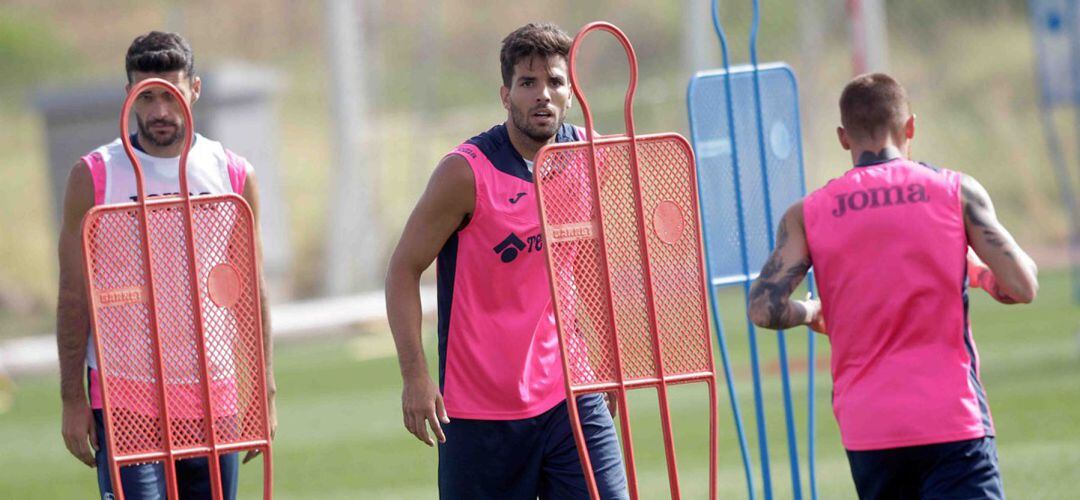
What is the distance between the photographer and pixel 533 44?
543cm

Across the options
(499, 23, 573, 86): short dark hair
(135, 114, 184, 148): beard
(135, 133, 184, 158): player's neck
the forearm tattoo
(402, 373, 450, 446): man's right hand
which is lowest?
(402, 373, 450, 446): man's right hand

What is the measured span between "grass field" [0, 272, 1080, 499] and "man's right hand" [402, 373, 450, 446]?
4.08m

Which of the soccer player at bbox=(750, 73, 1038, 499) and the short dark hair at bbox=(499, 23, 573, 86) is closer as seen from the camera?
the soccer player at bbox=(750, 73, 1038, 499)

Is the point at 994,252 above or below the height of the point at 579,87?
below

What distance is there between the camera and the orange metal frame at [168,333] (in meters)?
4.87

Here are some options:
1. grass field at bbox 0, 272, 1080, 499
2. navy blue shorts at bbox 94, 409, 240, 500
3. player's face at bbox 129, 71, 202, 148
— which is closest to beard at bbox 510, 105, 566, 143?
player's face at bbox 129, 71, 202, 148

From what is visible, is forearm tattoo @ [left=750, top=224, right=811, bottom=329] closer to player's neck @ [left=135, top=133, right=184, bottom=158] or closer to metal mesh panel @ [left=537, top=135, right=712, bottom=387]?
metal mesh panel @ [left=537, top=135, right=712, bottom=387]

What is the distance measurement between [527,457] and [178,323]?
1308mm

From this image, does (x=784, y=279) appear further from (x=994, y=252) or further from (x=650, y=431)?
(x=650, y=431)

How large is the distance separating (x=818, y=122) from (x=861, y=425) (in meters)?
22.3

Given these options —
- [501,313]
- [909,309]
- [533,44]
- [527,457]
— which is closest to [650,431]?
[527,457]

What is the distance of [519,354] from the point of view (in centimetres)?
562

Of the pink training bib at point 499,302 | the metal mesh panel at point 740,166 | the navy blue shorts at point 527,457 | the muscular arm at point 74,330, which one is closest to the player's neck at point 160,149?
the muscular arm at point 74,330

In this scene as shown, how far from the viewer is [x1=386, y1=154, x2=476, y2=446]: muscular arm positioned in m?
5.45
